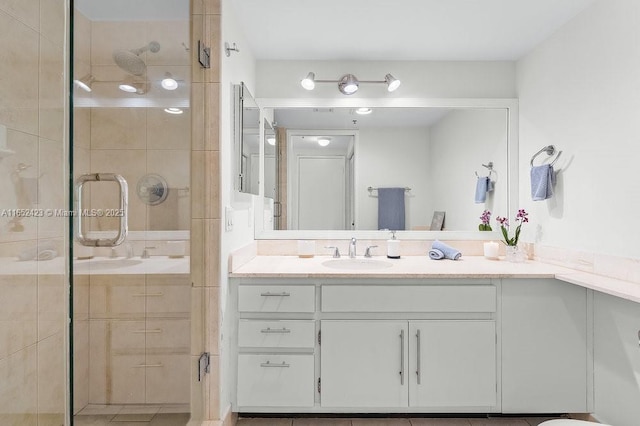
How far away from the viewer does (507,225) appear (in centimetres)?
259

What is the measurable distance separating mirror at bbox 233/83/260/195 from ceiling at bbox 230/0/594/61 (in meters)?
0.47

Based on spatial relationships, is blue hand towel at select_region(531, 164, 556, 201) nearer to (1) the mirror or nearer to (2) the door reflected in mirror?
(2) the door reflected in mirror

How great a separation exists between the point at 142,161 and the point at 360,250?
5.68ft

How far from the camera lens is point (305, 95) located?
2.63m

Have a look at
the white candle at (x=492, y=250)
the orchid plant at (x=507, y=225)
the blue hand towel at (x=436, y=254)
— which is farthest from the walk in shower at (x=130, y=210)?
the orchid plant at (x=507, y=225)

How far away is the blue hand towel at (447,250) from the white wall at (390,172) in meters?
0.22

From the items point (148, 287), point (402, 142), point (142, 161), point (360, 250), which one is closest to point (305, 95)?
point (402, 142)

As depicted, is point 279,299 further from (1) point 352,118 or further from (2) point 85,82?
(1) point 352,118

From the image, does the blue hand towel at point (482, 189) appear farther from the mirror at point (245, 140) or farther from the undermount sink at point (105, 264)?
the undermount sink at point (105, 264)

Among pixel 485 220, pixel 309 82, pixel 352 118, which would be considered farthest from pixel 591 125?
pixel 309 82

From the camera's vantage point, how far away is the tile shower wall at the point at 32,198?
942 millimetres

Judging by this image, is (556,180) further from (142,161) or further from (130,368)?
(130,368)

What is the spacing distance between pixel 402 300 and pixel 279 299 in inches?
26.2

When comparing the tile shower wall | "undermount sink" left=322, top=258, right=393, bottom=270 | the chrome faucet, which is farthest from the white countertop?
→ the tile shower wall
